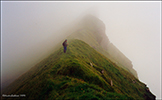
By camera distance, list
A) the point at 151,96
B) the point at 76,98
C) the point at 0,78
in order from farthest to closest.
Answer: the point at 0,78 < the point at 151,96 < the point at 76,98

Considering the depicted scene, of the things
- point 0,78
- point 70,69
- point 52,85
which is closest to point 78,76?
point 70,69

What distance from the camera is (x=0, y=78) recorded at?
66188 millimetres

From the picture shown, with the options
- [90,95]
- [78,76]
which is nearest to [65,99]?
[90,95]

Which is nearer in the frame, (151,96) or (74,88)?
(74,88)

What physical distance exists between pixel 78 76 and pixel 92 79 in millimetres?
2289

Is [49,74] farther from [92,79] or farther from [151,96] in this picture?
[151,96]

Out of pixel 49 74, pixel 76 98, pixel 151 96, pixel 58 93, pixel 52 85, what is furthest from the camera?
pixel 151 96

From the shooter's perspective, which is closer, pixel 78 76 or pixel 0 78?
pixel 78 76

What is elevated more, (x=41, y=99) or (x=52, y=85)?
(x=52, y=85)

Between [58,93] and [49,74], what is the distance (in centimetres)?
558

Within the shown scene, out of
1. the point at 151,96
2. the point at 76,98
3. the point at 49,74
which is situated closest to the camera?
the point at 76,98

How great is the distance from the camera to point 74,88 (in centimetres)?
1327

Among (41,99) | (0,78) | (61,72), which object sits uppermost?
(61,72)

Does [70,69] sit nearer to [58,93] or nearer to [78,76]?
[78,76]
